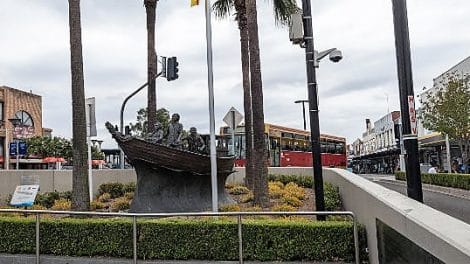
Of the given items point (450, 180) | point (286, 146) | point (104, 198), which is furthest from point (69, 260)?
point (286, 146)

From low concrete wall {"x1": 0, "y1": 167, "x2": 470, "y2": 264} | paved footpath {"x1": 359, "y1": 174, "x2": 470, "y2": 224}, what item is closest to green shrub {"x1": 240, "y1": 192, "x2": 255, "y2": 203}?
low concrete wall {"x1": 0, "y1": 167, "x2": 470, "y2": 264}

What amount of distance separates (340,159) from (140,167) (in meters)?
28.4

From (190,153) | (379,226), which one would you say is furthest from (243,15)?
(379,226)

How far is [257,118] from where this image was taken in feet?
43.1

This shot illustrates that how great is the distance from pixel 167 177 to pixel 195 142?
1.12 metres

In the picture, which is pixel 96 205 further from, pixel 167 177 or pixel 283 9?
pixel 283 9

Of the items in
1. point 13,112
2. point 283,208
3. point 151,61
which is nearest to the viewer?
point 283,208

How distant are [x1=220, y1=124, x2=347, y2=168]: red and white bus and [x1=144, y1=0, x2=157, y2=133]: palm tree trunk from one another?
346 inches

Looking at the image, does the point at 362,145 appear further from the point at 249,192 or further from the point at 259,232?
the point at 259,232

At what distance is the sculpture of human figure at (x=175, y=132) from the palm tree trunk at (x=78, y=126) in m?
2.13

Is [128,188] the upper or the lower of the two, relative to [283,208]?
upper

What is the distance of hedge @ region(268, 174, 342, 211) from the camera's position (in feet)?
40.9

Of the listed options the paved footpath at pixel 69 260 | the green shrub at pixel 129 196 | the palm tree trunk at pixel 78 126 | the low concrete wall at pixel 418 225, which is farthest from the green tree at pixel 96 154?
the low concrete wall at pixel 418 225

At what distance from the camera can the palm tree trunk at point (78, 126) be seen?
12383 mm
